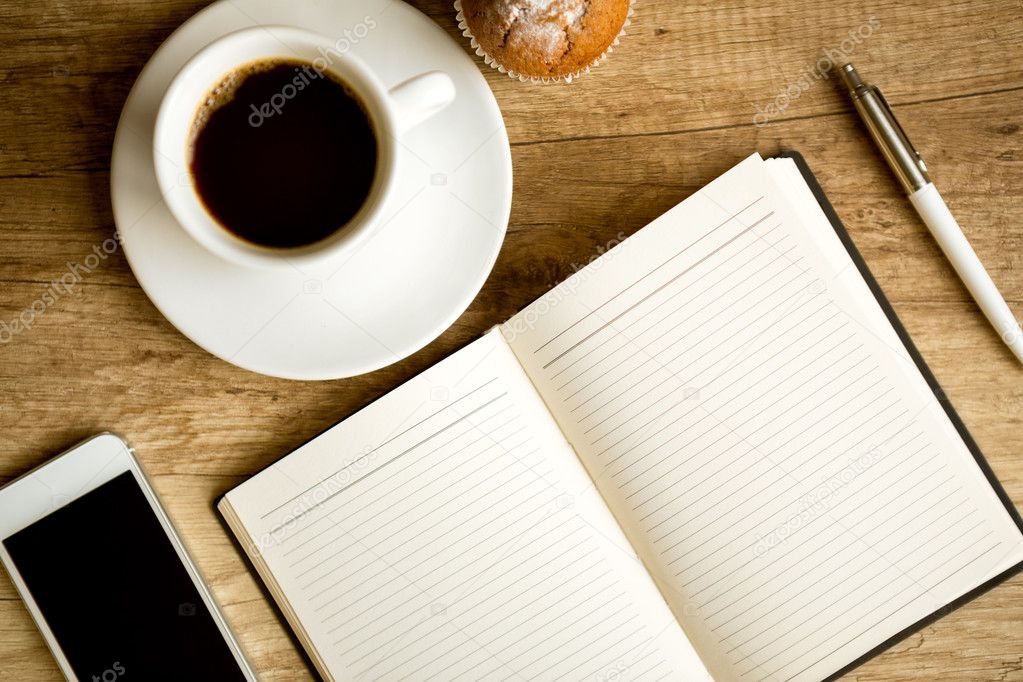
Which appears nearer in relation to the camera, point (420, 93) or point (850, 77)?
point (420, 93)

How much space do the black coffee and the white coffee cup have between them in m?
0.03

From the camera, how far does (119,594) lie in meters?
0.85

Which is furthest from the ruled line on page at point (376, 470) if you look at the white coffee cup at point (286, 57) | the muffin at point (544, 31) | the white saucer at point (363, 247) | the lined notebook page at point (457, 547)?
the muffin at point (544, 31)

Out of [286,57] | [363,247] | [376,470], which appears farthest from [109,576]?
[286,57]

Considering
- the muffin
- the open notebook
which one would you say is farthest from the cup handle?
the open notebook

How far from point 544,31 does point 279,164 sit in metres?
0.29

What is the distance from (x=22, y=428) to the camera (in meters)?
0.86

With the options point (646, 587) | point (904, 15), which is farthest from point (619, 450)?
point (904, 15)

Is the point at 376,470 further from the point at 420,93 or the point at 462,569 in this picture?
the point at 420,93

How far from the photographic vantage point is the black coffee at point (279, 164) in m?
0.75

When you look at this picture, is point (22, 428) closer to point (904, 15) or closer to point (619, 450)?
point (619, 450)

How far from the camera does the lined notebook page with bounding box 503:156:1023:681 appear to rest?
0.84 m

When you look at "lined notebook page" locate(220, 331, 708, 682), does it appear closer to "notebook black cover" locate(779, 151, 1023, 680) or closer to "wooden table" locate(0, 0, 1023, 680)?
"wooden table" locate(0, 0, 1023, 680)

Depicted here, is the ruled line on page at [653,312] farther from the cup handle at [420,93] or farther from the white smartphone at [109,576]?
the white smartphone at [109,576]
